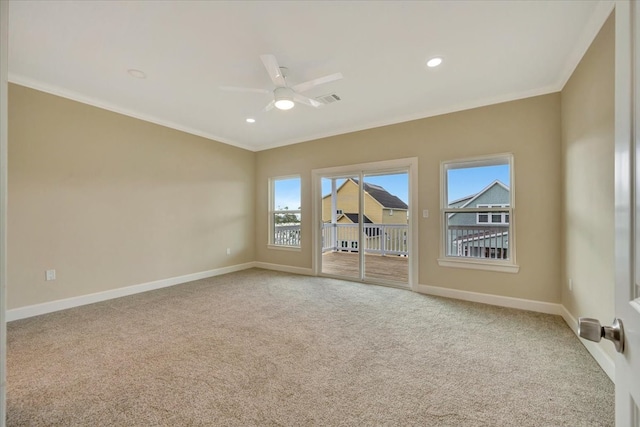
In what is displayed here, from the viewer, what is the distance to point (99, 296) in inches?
141

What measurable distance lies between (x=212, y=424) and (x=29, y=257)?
123 inches

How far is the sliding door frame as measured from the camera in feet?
13.2

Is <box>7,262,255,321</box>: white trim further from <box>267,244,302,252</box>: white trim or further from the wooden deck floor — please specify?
the wooden deck floor

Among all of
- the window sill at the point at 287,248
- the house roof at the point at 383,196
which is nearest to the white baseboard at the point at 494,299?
the house roof at the point at 383,196

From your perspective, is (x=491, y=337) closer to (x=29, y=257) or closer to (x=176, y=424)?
(x=176, y=424)

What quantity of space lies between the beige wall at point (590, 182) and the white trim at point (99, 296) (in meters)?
5.07

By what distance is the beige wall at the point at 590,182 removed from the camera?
6.34 ft

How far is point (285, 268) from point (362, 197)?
2132mm

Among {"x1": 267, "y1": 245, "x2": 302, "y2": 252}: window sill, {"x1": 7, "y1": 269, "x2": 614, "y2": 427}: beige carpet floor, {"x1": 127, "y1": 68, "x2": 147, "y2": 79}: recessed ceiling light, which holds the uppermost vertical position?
{"x1": 127, "y1": 68, "x2": 147, "y2": 79}: recessed ceiling light

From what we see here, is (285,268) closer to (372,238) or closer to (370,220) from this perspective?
A: (370,220)

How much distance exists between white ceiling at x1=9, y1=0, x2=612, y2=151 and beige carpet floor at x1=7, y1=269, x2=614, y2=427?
8.62 ft

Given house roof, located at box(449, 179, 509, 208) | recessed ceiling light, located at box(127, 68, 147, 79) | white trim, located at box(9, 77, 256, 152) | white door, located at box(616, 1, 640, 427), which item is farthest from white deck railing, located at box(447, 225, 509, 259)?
white trim, located at box(9, 77, 256, 152)

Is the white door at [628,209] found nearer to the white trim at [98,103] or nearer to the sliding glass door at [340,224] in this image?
the sliding glass door at [340,224]

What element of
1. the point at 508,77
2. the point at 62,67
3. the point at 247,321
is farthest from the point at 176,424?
the point at 508,77
